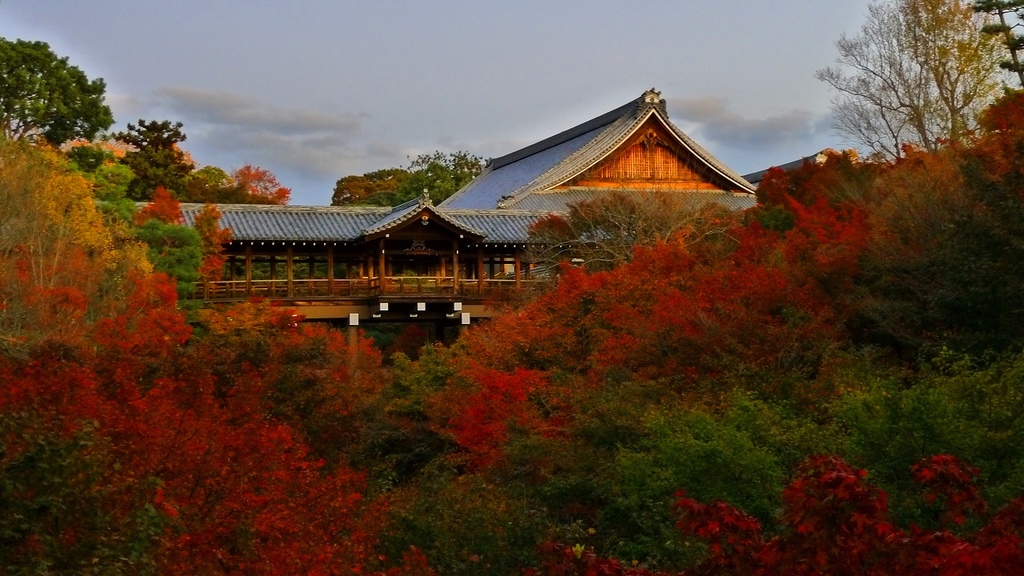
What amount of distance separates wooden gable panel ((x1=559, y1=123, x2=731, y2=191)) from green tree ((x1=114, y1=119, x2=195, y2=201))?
16.5 meters

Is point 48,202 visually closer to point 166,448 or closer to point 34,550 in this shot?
point 166,448

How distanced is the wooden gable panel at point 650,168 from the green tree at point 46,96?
16.3m

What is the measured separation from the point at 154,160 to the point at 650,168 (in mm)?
20204

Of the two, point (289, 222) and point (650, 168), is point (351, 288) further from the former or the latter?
point (650, 168)

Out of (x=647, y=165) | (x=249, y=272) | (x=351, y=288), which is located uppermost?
(x=647, y=165)

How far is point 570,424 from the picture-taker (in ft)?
53.2

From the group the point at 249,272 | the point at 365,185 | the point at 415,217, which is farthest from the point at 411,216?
the point at 365,185

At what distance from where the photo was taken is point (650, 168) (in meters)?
40.5

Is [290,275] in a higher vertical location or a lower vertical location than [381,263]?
lower

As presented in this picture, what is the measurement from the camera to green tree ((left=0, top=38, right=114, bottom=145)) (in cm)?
A: 3269

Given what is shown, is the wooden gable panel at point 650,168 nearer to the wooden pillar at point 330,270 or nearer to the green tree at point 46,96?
the wooden pillar at point 330,270

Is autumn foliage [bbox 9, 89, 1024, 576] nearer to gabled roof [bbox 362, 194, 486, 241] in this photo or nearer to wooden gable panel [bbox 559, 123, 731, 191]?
gabled roof [bbox 362, 194, 486, 241]

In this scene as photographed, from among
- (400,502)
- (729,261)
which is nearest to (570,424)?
(400,502)

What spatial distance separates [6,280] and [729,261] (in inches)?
537
